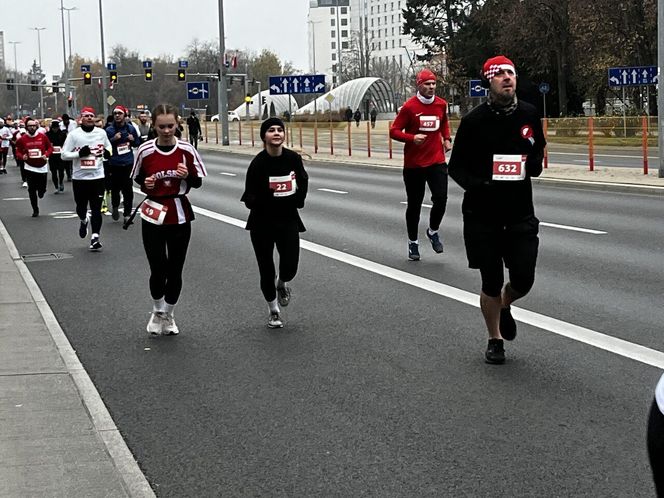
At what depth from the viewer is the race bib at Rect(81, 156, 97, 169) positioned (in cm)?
1531

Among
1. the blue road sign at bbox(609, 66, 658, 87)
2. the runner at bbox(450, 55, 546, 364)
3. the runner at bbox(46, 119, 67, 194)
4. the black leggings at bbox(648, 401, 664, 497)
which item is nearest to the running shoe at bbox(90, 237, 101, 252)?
the runner at bbox(450, 55, 546, 364)

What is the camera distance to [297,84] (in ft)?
149

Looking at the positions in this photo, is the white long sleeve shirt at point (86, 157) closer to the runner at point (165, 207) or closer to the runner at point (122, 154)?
the runner at point (122, 154)

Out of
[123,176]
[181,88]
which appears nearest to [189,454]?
[123,176]

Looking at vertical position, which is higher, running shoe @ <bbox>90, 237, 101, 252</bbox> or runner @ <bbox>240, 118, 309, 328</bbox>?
runner @ <bbox>240, 118, 309, 328</bbox>

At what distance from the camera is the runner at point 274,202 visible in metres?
9.05

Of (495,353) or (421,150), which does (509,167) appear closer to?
(495,353)

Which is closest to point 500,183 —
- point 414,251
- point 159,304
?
point 159,304

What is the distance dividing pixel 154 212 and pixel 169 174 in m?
0.32

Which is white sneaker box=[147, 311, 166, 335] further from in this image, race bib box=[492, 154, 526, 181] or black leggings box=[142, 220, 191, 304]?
race bib box=[492, 154, 526, 181]

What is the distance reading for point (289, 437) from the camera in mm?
6047

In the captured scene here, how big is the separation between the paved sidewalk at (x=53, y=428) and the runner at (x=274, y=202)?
5.50 feet

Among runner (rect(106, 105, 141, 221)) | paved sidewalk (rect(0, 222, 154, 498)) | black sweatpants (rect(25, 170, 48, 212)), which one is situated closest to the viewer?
paved sidewalk (rect(0, 222, 154, 498))

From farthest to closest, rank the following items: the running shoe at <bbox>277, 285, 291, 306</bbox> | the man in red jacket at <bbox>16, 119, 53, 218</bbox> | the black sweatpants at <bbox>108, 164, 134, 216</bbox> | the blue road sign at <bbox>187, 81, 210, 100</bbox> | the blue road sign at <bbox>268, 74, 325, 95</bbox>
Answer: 1. the blue road sign at <bbox>187, 81, 210, 100</bbox>
2. the blue road sign at <bbox>268, 74, 325, 95</bbox>
3. the man in red jacket at <bbox>16, 119, 53, 218</bbox>
4. the black sweatpants at <bbox>108, 164, 134, 216</bbox>
5. the running shoe at <bbox>277, 285, 291, 306</bbox>
